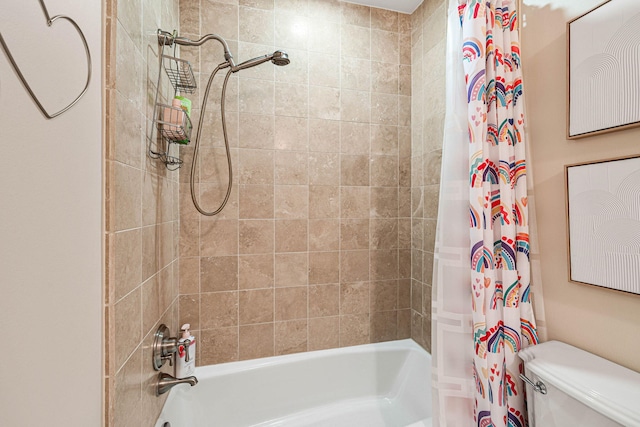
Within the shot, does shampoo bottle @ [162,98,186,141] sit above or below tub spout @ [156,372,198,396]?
above

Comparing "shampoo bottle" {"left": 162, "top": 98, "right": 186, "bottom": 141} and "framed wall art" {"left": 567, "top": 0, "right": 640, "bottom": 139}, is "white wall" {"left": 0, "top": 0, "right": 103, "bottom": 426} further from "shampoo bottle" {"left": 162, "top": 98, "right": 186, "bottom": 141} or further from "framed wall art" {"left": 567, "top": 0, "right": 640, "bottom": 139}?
"framed wall art" {"left": 567, "top": 0, "right": 640, "bottom": 139}

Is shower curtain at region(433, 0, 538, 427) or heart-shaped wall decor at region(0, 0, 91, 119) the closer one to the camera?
heart-shaped wall decor at region(0, 0, 91, 119)

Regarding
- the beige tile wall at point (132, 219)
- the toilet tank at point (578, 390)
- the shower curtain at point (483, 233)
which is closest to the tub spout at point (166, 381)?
the beige tile wall at point (132, 219)

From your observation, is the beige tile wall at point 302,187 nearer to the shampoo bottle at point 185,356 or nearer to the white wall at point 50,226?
the shampoo bottle at point 185,356

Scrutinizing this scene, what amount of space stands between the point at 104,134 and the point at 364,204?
138cm

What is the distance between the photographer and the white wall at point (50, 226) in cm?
44

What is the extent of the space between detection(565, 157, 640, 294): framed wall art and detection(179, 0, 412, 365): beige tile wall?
38.6 inches

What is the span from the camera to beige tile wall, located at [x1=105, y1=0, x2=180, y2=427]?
73cm

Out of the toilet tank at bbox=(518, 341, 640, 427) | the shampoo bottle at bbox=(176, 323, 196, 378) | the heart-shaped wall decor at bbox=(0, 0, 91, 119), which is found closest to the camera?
the heart-shaped wall decor at bbox=(0, 0, 91, 119)

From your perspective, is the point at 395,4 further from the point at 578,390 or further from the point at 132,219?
the point at 578,390

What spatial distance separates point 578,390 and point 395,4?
6.92 ft

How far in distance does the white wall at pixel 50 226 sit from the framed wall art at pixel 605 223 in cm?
142

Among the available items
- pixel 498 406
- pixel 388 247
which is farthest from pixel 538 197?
pixel 388 247

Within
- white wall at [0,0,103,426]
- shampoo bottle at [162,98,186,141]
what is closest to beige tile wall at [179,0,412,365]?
shampoo bottle at [162,98,186,141]
